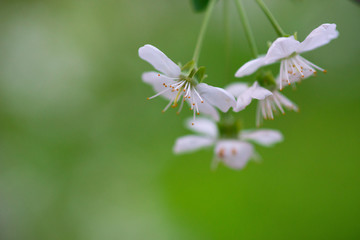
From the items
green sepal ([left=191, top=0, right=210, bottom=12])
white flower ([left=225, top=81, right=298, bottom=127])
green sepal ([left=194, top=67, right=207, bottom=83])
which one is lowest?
white flower ([left=225, top=81, right=298, bottom=127])

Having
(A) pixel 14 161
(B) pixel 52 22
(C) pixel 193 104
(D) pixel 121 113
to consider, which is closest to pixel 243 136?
(C) pixel 193 104

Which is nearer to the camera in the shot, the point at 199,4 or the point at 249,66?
the point at 249,66

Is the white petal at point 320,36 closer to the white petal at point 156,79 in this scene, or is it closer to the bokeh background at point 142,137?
the white petal at point 156,79

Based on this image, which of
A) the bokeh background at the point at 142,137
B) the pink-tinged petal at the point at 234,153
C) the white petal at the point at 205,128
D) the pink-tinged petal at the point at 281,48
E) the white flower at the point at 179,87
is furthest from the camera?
the bokeh background at the point at 142,137

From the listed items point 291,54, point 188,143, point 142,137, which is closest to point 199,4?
point 291,54

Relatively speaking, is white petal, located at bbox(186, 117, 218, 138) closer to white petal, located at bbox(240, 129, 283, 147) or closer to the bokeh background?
white petal, located at bbox(240, 129, 283, 147)

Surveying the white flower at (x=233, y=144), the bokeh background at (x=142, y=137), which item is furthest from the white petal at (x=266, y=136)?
the bokeh background at (x=142, y=137)

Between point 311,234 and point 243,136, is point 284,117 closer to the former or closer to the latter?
point 311,234

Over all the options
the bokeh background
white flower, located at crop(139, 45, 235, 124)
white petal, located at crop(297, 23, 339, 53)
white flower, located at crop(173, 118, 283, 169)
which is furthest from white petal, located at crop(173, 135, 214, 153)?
the bokeh background

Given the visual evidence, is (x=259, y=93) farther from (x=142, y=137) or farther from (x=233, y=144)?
(x=142, y=137)
